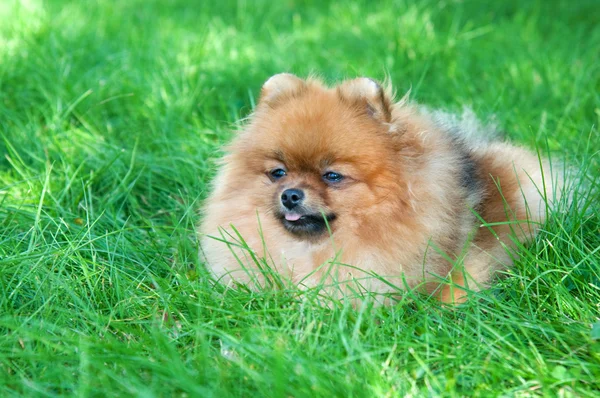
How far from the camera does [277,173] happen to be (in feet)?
9.93

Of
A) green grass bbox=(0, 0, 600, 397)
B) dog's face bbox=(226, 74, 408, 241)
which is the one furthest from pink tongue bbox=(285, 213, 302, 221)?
green grass bbox=(0, 0, 600, 397)

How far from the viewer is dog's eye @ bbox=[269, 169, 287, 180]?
301 cm

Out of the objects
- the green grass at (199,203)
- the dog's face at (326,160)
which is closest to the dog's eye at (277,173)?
the dog's face at (326,160)

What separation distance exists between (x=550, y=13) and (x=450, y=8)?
0.98m

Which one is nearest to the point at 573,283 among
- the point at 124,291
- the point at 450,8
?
the point at 124,291

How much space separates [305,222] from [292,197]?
0.51 feet

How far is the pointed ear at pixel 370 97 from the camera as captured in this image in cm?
293

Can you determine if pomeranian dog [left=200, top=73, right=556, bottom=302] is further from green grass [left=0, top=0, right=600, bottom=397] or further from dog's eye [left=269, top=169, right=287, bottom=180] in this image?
green grass [left=0, top=0, right=600, bottom=397]

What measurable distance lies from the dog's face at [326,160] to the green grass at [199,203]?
362 mm

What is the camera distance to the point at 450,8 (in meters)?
7.23

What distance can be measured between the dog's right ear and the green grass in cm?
70

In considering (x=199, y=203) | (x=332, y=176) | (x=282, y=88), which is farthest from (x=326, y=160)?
(x=199, y=203)

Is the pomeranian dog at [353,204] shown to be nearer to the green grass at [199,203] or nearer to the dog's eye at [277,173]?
the dog's eye at [277,173]

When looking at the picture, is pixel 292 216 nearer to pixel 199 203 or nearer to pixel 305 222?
pixel 305 222
